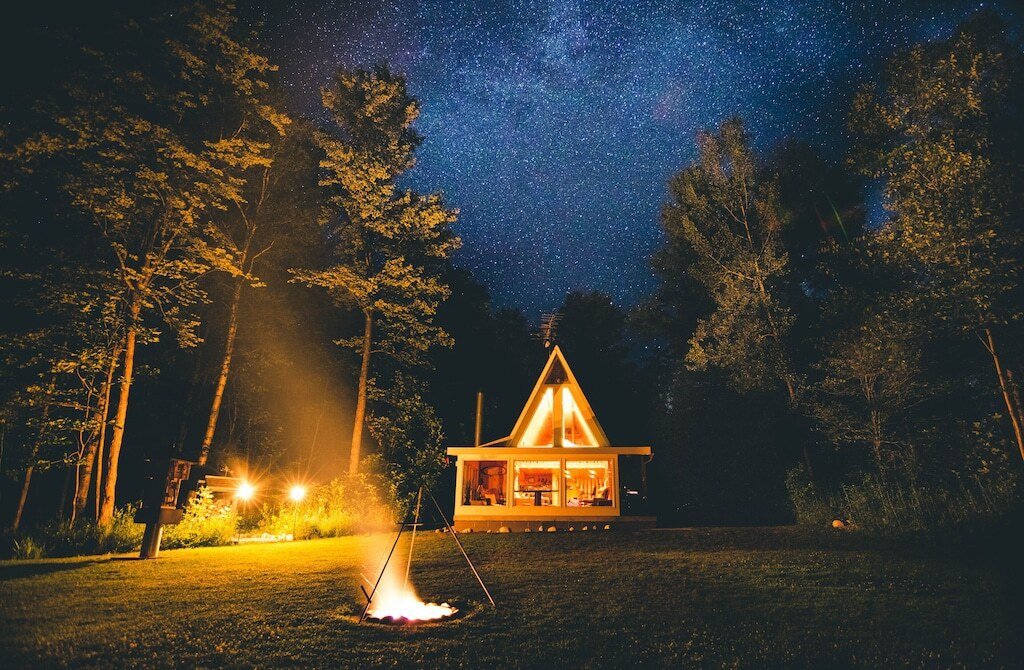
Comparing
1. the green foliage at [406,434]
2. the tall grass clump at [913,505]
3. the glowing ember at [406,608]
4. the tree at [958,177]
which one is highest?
the tree at [958,177]

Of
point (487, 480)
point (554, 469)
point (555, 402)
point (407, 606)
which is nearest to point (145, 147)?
point (407, 606)

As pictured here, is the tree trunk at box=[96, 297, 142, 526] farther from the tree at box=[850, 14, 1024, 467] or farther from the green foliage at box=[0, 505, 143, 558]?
the tree at box=[850, 14, 1024, 467]

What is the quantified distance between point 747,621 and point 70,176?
55.1 ft

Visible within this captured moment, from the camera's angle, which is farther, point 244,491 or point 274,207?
point 274,207

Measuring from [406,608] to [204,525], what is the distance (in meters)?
9.53

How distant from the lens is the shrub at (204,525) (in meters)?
12.7

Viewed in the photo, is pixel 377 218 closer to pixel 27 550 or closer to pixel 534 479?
pixel 534 479

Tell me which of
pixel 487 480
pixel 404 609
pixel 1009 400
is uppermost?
pixel 1009 400

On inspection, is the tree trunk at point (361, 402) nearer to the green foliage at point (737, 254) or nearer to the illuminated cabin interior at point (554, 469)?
the illuminated cabin interior at point (554, 469)

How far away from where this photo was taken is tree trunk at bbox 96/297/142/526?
42.6 ft

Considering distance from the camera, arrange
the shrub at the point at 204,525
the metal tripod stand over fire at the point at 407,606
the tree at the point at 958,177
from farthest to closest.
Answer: the tree at the point at 958,177
the shrub at the point at 204,525
the metal tripod stand over fire at the point at 407,606

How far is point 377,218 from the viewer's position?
21031mm

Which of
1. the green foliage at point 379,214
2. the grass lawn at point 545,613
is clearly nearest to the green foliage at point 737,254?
the green foliage at point 379,214

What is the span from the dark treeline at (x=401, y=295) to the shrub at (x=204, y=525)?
61.7 inches
